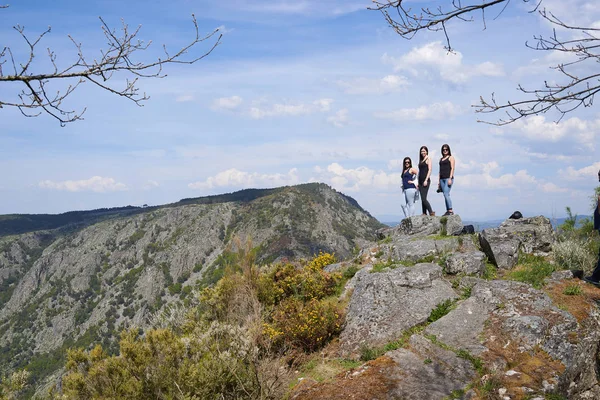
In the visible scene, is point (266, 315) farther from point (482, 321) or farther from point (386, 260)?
point (482, 321)

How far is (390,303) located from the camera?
361 inches

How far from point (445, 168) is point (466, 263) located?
3949mm

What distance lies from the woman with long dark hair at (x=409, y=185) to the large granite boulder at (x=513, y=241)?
9.55 ft

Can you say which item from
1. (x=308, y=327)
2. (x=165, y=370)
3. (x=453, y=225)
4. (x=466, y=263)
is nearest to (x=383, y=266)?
(x=466, y=263)

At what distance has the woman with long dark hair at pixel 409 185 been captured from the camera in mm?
13828

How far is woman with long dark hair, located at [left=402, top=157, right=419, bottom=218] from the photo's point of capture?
13.8m

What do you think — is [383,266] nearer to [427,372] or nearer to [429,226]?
[429,226]

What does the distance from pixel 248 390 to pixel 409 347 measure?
9.79ft

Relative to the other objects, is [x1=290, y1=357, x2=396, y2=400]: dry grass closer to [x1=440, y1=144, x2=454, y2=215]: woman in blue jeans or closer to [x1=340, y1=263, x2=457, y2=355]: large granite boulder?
[x1=340, y1=263, x2=457, y2=355]: large granite boulder

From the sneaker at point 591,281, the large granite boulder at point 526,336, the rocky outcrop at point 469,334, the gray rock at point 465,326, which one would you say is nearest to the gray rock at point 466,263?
the rocky outcrop at point 469,334

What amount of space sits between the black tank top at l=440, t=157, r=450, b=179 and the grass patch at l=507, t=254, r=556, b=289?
3.47 metres

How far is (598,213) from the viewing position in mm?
8742

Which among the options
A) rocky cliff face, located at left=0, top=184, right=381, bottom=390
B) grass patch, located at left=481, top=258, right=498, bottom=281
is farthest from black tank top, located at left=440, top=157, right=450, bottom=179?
rocky cliff face, located at left=0, top=184, right=381, bottom=390

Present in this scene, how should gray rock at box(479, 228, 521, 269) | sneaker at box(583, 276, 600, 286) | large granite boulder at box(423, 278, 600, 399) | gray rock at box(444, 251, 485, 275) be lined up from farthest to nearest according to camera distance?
gray rock at box(479, 228, 521, 269)
gray rock at box(444, 251, 485, 275)
sneaker at box(583, 276, 600, 286)
large granite boulder at box(423, 278, 600, 399)
